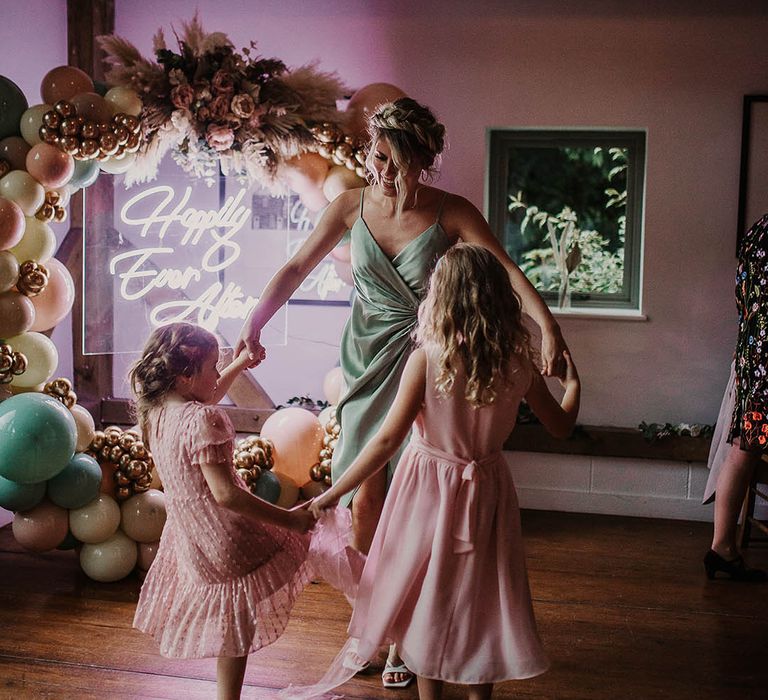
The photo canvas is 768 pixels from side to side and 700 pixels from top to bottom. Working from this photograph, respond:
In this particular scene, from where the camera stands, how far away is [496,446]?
6.82ft

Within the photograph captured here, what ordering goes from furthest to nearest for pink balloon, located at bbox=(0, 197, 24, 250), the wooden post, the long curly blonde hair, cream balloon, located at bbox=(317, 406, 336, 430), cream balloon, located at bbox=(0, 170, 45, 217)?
the wooden post < cream balloon, located at bbox=(317, 406, 336, 430) < cream balloon, located at bbox=(0, 170, 45, 217) < pink balloon, located at bbox=(0, 197, 24, 250) < the long curly blonde hair

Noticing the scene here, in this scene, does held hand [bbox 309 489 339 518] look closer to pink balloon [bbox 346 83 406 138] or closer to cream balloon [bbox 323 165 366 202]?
cream balloon [bbox 323 165 366 202]

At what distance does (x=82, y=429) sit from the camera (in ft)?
10.9

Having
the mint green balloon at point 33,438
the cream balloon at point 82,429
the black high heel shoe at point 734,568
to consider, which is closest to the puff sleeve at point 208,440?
the mint green balloon at point 33,438

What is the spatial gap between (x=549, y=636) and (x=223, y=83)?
2243 mm

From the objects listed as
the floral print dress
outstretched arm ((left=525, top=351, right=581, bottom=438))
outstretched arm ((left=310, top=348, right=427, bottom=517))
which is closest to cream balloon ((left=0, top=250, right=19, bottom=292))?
outstretched arm ((left=310, top=348, right=427, bottom=517))

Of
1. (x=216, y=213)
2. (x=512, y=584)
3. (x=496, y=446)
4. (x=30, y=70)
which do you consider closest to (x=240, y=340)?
(x=496, y=446)

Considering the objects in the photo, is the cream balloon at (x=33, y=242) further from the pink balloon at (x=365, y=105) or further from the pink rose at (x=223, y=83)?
the pink balloon at (x=365, y=105)

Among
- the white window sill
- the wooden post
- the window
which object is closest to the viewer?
the wooden post

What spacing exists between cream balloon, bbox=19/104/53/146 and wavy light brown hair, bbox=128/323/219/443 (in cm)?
140

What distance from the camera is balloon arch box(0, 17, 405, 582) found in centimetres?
310

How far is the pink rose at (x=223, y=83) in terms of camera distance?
3324 mm

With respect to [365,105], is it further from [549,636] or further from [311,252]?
[549,636]

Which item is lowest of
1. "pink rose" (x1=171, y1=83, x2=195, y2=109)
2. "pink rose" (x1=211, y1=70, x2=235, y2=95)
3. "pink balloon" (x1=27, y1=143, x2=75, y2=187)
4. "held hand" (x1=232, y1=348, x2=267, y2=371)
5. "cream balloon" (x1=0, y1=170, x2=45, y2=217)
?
"held hand" (x1=232, y1=348, x2=267, y2=371)
